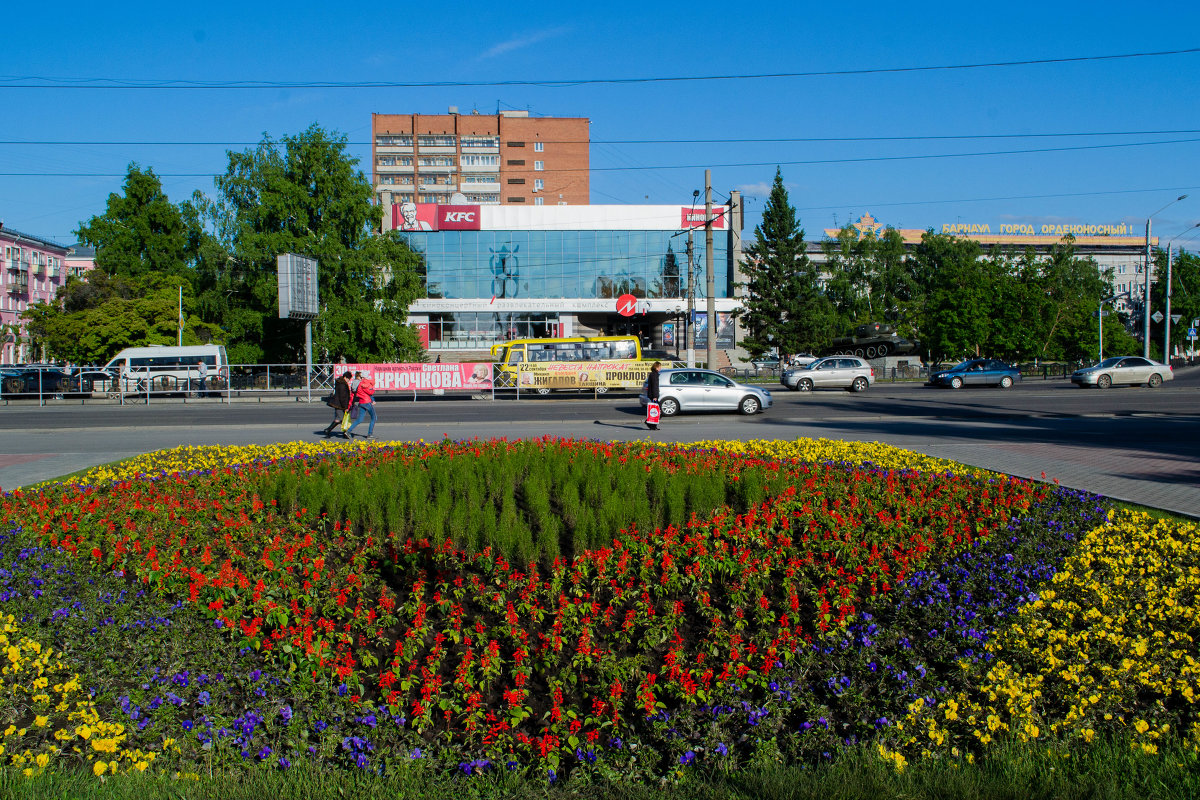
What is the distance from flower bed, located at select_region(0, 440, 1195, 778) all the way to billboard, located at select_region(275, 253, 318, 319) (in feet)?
106

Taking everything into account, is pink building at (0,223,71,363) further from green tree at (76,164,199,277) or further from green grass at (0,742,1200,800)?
green grass at (0,742,1200,800)

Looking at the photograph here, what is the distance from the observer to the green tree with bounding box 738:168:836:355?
6556 cm

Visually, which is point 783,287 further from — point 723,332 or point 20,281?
point 20,281

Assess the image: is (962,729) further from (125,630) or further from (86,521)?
(86,521)

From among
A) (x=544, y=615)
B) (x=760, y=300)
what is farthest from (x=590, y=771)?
(x=760, y=300)

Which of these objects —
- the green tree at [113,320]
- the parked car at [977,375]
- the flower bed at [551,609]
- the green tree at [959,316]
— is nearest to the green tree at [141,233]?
the green tree at [113,320]

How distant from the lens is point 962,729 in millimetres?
4504

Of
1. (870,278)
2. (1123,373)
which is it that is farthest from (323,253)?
(870,278)

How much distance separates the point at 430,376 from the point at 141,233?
41462 millimetres

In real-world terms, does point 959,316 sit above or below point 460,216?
below

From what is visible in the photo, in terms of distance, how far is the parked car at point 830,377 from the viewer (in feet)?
137

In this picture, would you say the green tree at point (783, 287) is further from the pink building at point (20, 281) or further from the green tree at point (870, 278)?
the pink building at point (20, 281)

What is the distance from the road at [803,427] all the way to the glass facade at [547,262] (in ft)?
99.3

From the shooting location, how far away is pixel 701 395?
86.6ft
